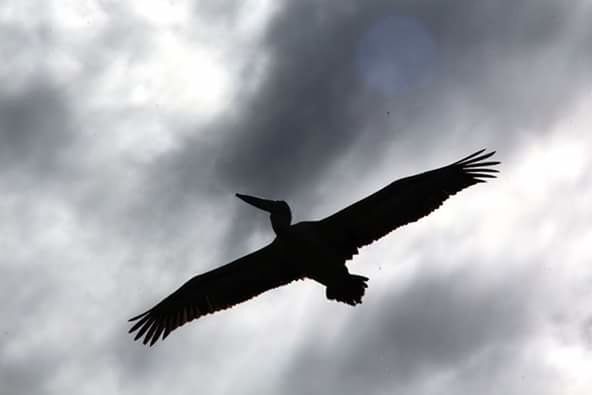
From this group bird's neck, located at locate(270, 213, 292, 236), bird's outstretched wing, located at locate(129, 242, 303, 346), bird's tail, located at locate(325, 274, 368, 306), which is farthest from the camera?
bird's outstretched wing, located at locate(129, 242, 303, 346)

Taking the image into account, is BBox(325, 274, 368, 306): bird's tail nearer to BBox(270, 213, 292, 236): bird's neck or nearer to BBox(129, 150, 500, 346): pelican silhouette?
BBox(129, 150, 500, 346): pelican silhouette

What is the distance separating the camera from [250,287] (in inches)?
778

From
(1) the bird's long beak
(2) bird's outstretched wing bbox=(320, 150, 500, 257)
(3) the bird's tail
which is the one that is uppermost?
(1) the bird's long beak

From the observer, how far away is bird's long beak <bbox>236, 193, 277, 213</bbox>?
18797 millimetres

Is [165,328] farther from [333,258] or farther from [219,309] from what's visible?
[333,258]

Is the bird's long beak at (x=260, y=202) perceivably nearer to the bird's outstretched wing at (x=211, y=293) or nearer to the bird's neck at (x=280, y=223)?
the bird's neck at (x=280, y=223)

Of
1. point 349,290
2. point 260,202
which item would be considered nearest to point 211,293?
point 260,202

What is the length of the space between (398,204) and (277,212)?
225cm

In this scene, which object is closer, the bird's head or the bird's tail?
the bird's tail

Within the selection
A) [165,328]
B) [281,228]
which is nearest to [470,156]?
[281,228]

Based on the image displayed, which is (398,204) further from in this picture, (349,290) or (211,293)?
(211,293)

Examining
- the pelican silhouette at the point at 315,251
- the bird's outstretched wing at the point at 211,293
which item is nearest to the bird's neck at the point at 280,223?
the pelican silhouette at the point at 315,251

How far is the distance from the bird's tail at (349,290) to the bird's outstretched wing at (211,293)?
53.1 inches

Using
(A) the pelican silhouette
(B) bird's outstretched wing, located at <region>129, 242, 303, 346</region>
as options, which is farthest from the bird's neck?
(B) bird's outstretched wing, located at <region>129, 242, 303, 346</region>
